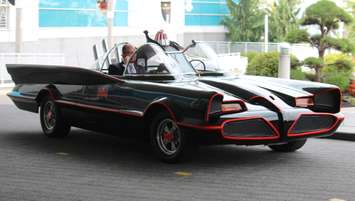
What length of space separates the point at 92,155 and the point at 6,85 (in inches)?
516

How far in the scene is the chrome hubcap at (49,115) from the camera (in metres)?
10.2

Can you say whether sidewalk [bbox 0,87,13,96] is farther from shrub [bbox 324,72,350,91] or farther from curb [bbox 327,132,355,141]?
curb [bbox 327,132,355,141]

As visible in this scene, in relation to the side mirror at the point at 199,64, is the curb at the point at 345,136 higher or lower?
lower

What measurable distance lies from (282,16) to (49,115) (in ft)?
115

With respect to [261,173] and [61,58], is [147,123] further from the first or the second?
[61,58]

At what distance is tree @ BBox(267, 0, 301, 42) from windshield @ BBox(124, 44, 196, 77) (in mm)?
35257

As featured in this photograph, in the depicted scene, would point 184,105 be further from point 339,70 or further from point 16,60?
point 16,60

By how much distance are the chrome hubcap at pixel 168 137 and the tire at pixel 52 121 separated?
2.25 metres

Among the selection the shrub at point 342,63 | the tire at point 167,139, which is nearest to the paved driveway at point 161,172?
the tire at point 167,139

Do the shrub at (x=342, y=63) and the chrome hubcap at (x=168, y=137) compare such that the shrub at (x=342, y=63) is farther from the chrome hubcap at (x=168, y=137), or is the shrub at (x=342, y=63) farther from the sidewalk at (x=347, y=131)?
the chrome hubcap at (x=168, y=137)

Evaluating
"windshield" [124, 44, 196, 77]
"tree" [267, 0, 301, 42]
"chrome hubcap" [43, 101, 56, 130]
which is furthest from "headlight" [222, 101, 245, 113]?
"tree" [267, 0, 301, 42]

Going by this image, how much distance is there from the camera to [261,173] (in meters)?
7.61

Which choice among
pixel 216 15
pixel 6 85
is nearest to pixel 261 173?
pixel 6 85

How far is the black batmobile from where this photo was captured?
763 cm
